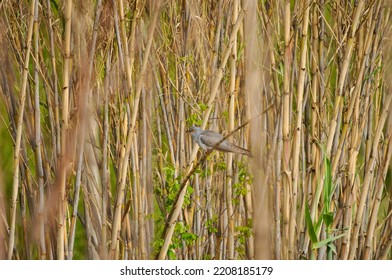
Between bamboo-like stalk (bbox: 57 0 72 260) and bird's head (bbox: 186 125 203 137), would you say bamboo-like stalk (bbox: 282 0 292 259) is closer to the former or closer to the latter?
bird's head (bbox: 186 125 203 137)

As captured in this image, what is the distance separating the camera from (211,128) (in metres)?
1.75

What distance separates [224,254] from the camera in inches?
68.2

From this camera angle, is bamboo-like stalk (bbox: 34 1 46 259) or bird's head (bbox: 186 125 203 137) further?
bird's head (bbox: 186 125 203 137)

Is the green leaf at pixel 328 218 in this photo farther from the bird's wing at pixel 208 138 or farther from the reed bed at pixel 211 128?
the bird's wing at pixel 208 138

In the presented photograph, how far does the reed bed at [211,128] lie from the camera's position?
1360 millimetres

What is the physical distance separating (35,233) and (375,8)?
1010mm

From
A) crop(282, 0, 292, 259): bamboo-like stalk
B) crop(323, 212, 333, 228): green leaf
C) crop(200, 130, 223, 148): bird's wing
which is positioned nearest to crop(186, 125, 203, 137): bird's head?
crop(200, 130, 223, 148): bird's wing

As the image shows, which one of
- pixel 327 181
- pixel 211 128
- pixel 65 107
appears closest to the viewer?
pixel 65 107

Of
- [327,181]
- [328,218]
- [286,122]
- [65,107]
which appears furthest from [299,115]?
[65,107]

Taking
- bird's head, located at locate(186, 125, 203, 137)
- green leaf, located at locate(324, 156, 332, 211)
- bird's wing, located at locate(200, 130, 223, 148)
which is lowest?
green leaf, located at locate(324, 156, 332, 211)

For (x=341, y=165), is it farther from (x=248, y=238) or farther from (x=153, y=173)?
(x=153, y=173)

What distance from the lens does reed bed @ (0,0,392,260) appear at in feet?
4.46

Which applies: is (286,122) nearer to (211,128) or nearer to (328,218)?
(328,218)
